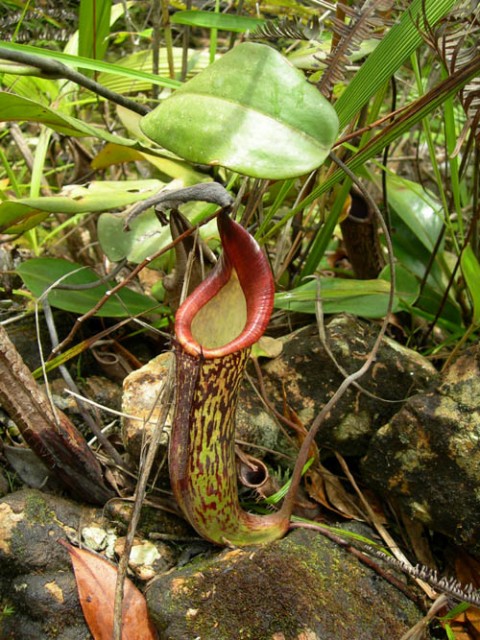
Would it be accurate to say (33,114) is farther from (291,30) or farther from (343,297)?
(343,297)

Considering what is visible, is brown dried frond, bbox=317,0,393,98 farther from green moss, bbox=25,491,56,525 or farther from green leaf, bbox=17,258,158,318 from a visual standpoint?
green moss, bbox=25,491,56,525

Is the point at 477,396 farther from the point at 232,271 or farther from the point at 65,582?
the point at 65,582

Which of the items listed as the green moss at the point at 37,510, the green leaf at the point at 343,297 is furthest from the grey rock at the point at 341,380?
the green moss at the point at 37,510

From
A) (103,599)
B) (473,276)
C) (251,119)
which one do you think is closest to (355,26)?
(251,119)

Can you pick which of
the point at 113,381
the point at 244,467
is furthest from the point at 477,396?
the point at 113,381

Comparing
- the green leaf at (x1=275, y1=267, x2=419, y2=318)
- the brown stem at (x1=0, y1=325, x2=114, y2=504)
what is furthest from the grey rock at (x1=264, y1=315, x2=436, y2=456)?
the brown stem at (x1=0, y1=325, x2=114, y2=504)

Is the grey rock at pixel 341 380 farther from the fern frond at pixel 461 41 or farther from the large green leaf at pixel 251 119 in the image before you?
the large green leaf at pixel 251 119
